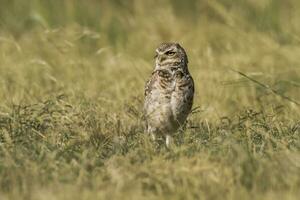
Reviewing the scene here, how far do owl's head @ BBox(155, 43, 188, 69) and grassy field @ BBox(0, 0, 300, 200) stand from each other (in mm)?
395

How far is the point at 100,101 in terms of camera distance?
7.93m

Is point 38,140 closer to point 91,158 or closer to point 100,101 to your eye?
point 91,158

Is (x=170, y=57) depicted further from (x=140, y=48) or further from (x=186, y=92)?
(x=140, y=48)

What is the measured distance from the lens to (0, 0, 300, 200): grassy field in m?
5.29

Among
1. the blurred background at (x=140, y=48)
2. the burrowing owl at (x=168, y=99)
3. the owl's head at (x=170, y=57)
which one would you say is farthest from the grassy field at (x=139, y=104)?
the owl's head at (x=170, y=57)

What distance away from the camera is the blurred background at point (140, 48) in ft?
27.8

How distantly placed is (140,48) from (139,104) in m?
3.12

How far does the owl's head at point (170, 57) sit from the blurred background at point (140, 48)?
0.64 metres

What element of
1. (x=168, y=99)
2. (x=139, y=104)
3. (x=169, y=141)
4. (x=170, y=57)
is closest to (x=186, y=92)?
(x=168, y=99)

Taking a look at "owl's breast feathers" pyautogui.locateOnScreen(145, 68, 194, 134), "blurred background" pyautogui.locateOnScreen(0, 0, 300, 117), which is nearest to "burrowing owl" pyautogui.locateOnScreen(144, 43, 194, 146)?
"owl's breast feathers" pyautogui.locateOnScreen(145, 68, 194, 134)

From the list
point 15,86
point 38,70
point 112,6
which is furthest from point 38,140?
point 112,6

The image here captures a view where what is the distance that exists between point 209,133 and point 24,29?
522 centimetres

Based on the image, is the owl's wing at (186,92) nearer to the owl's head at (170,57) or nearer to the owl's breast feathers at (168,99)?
the owl's breast feathers at (168,99)

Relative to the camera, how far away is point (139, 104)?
7715 mm
